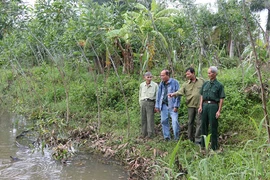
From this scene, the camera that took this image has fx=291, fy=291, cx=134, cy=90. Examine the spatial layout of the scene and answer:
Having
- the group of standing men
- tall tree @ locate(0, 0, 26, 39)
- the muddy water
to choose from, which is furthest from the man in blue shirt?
tall tree @ locate(0, 0, 26, 39)

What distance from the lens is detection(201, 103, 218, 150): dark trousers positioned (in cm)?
478

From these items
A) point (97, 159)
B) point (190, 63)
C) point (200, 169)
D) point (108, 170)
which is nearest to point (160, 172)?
point (200, 169)

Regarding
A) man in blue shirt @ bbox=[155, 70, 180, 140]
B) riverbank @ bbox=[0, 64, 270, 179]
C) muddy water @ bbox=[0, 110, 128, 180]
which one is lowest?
muddy water @ bbox=[0, 110, 128, 180]

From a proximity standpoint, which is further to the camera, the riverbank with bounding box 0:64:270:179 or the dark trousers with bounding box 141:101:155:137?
the dark trousers with bounding box 141:101:155:137

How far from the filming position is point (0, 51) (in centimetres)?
1116

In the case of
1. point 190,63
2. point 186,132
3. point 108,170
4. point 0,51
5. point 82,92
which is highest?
point 0,51

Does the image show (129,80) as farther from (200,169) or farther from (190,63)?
(200,169)

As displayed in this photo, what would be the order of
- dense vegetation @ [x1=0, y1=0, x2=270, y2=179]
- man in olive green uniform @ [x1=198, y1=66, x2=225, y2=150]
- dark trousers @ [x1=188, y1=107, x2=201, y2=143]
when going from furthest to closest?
dark trousers @ [x1=188, y1=107, x2=201, y2=143] → man in olive green uniform @ [x1=198, y1=66, x2=225, y2=150] → dense vegetation @ [x1=0, y1=0, x2=270, y2=179]

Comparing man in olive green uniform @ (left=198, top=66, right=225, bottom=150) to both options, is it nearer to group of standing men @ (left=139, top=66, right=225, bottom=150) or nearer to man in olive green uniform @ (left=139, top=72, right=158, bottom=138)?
group of standing men @ (left=139, top=66, right=225, bottom=150)

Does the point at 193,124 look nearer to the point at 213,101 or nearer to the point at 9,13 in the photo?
the point at 213,101

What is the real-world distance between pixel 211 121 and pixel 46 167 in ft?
10.1

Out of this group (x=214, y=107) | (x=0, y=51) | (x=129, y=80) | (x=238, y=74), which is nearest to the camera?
(x=214, y=107)

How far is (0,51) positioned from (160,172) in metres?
9.19

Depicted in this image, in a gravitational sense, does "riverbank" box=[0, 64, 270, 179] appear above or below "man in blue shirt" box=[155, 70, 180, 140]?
below
